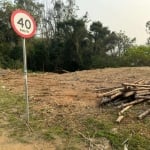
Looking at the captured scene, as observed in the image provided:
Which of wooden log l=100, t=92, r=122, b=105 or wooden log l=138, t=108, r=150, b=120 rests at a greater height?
wooden log l=100, t=92, r=122, b=105

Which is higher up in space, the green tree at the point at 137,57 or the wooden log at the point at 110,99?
the green tree at the point at 137,57

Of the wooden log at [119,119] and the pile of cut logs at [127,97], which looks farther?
the pile of cut logs at [127,97]

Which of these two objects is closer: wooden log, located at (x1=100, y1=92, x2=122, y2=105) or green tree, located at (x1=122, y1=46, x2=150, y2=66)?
wooden log, located at (x1=100, y1=92, x2=122, y2=105)

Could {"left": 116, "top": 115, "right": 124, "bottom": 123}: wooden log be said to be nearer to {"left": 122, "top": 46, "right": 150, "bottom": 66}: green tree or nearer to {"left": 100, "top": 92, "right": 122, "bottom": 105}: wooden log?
{"left": 100, "top": 92, "right": 122, "bottom": 105}: wooden log

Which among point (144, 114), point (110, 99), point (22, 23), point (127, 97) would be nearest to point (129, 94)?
point (127, 97)

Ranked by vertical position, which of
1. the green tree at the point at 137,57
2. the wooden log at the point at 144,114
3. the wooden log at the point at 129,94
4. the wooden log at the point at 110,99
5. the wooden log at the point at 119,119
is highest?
the green tree at the point at 137,57

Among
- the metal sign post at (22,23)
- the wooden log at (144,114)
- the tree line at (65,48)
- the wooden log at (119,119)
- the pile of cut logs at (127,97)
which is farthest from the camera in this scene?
the tree line at (65,48)

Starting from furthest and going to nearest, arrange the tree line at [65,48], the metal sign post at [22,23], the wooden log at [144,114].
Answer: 1. the tree line at [65,48]
2. the wooden log at [144,114]
3. the metal sign post at [22,23]

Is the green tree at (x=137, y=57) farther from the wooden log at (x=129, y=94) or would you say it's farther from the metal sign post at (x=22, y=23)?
the metal sign post at (x=22, y=23)

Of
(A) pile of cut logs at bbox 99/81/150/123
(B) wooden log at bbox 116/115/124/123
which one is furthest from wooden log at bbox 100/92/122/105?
(B) wooden log at bbox 116/115/124/123

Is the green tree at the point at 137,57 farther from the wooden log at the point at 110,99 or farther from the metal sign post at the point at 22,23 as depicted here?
the metal sign post at the point at 22,23

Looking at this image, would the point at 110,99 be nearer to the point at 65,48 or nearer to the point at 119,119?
the point at 119,119

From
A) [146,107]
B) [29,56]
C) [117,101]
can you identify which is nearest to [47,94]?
[117,101]

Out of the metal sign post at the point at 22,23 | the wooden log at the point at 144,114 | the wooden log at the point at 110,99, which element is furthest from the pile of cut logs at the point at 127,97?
the metal sign post at the point at 22,23
